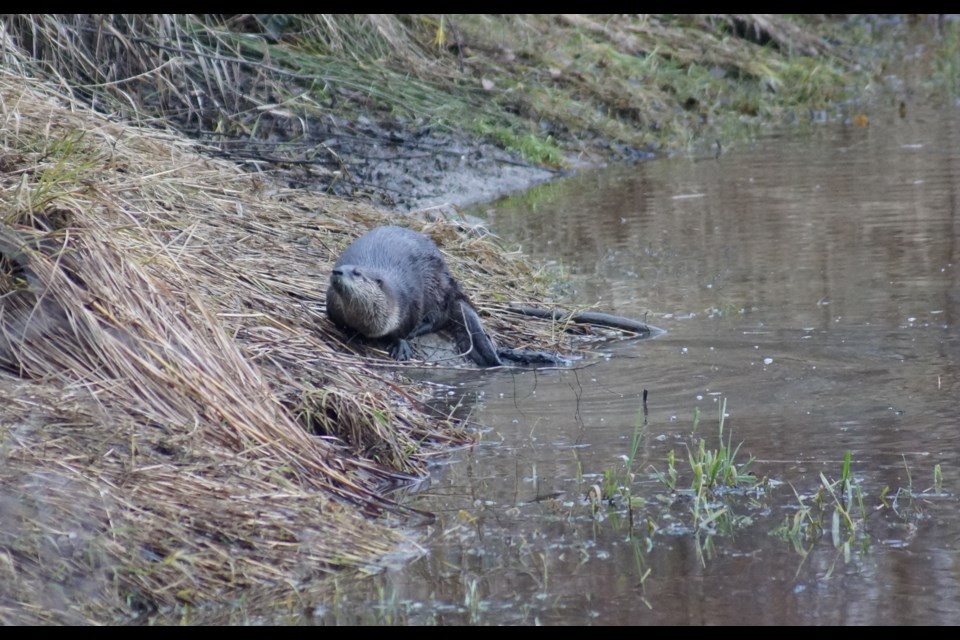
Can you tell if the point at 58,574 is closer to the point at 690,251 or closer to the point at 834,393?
the point at 834,393

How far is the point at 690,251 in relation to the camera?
8.24m

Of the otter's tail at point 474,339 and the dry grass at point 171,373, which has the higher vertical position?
the dry grass at point 171,373

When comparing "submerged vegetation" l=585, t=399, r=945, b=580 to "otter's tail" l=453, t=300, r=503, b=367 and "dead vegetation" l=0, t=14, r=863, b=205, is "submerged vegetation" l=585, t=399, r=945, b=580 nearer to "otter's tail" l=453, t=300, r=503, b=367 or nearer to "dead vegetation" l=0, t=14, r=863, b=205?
"otter's tail" l=453, t=300, r=503, b=367

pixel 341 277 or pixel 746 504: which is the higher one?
pixel 341 277

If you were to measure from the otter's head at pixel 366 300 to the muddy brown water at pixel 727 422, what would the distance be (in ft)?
1.64

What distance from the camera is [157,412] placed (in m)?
4.34

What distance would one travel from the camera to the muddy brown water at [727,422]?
11.6 ft

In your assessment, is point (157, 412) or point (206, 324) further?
point (206, 324)

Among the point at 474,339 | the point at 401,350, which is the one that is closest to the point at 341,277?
the point at 401,350

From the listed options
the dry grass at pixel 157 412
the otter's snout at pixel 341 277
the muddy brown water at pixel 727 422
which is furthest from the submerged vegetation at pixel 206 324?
the otter's snout at pixel 341 277

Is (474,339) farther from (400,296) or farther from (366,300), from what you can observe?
(366,300)

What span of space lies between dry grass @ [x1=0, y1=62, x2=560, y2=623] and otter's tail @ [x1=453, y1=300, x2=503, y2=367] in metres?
0.50

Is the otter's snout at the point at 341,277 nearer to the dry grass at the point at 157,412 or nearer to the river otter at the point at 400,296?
the river otter at the point at 400,296

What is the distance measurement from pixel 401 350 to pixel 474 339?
34 centimetres
